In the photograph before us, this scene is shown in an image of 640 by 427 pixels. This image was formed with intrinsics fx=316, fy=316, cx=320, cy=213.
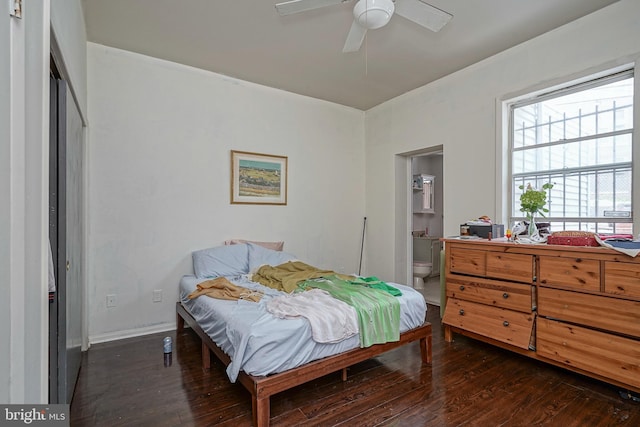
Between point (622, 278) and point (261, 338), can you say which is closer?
point (261, 338)

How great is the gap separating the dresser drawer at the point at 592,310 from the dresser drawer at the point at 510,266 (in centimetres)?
15

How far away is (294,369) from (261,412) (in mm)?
273

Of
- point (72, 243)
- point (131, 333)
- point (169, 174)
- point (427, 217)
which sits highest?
point (169, 174)

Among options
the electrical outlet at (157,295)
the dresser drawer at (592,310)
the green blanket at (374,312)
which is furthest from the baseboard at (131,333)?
the dresser drawer at (592,310)

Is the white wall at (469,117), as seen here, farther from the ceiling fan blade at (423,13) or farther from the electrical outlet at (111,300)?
the electrical outlet at (111,300)

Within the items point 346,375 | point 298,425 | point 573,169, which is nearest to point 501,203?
point 573,169

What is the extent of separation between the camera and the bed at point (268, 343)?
1.76 meters

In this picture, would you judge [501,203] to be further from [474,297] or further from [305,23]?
[305,23]

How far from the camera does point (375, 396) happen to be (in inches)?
82.6

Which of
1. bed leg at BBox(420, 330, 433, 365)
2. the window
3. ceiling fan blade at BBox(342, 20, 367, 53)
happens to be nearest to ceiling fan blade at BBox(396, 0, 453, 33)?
ceiling fan blade at BBox(342, 20, 367, 53)

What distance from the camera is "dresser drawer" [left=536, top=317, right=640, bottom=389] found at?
196cm

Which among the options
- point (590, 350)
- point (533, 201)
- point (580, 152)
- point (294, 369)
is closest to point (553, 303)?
point (590, 350)

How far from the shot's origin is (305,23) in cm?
271

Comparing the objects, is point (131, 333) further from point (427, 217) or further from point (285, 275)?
point (427, 217)
